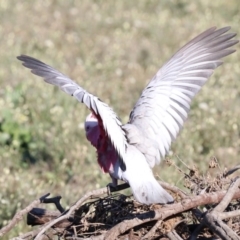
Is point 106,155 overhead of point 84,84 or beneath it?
beneath

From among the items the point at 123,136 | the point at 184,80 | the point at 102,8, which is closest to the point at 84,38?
the point at 102,8

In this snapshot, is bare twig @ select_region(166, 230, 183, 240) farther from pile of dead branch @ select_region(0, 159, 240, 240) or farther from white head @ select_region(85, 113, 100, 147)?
white head @ select_region(85, 113, 100, 147)

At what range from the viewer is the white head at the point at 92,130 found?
3.23 m

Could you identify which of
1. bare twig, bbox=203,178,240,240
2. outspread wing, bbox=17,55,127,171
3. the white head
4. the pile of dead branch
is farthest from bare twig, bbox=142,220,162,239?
the white head

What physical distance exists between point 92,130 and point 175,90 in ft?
1.74

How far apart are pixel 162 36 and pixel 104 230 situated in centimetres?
558

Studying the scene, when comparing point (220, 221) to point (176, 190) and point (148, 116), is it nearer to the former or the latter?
point (176, 190)

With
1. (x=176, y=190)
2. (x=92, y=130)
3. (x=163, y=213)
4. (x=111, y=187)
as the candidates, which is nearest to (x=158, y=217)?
(x=163, y=213)

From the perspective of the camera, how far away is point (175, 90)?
357 centimetres

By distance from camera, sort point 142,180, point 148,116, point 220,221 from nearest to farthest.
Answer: point 220,221 < point 142,180 < point 148,116

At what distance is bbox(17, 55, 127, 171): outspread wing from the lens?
9.55 ft

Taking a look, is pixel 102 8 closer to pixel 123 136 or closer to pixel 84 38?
pixel 84 38

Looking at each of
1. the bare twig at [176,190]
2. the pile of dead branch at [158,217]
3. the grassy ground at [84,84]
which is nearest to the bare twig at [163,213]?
the pile of dead branch at [158,217]

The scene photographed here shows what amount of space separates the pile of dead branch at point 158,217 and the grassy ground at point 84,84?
4.07 feet
